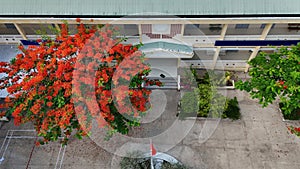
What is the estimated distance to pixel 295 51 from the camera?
56.9 feet

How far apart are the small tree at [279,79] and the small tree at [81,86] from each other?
816cm

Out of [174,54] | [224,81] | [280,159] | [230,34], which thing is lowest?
[280,159]

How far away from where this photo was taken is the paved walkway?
20.4 meters

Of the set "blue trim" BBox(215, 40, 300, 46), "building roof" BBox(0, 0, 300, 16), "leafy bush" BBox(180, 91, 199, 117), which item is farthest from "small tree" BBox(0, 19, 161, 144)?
"blue trim" BBox(215, 40, 300, 46)

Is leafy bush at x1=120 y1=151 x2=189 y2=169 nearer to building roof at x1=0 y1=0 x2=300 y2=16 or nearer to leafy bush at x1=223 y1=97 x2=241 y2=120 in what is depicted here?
leafy bush at x1=223 y1=97 x2=241 y2=120

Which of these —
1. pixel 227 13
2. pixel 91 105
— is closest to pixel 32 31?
pixel 91 105

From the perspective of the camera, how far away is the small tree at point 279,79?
16.0 m

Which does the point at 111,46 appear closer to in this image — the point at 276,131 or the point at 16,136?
the point at 16,136

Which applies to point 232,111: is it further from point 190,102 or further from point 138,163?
point 138,163

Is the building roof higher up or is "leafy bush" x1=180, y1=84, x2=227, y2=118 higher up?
the building roof

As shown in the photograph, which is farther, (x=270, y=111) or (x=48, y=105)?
(x=270, y=111)

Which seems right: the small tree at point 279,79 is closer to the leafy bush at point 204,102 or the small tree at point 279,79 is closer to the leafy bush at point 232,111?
the leafy bush at point 204,102

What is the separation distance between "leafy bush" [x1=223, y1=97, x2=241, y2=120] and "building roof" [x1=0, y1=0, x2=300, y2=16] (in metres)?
8.32

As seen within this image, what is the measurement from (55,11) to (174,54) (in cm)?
1036
